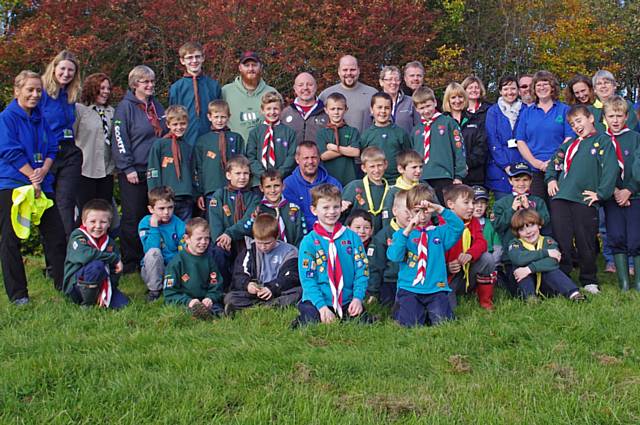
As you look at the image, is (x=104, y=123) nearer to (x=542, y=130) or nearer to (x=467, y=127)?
(x=467, y=127)

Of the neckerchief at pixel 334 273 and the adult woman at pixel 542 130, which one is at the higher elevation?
the adult woman at pixel 542 130

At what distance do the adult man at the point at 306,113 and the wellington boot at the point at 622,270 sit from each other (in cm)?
355

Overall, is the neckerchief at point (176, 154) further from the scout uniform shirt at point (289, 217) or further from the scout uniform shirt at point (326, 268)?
the scout uniform shirt at point (326, 268)

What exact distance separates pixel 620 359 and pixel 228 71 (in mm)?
9111

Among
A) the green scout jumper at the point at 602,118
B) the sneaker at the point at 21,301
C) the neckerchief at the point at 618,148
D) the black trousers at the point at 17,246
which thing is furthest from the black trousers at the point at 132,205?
the green scout jumper at the point at 602,118

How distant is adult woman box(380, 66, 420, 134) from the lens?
7.96 m

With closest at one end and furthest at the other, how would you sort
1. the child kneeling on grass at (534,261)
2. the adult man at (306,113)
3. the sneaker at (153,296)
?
the child kneeling on grass at (534,261)
the sneaker at (153,296)
the adult man at (306,113)

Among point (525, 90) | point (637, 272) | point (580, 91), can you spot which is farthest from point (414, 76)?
point (637, 272)

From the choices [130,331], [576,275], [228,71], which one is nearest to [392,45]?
[228,71]

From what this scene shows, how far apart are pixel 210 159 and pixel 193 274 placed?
157cm

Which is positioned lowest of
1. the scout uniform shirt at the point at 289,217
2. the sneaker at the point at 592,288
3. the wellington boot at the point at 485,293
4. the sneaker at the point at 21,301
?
the sneaker at the point at 592,288

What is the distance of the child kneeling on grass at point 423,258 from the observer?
5758 mm

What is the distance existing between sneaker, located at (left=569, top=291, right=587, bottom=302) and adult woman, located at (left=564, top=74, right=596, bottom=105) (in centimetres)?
292

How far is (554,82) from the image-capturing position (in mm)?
7930
